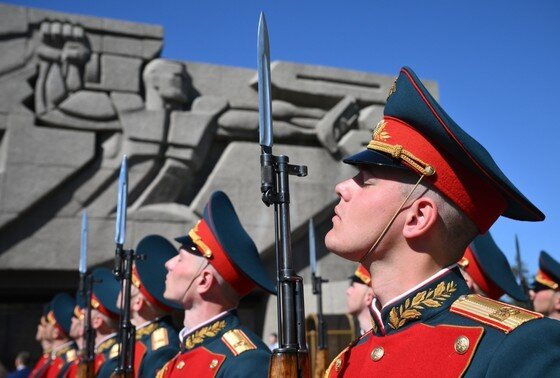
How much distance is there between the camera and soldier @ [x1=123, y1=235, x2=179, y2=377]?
494 centimetres

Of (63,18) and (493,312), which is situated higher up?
(63,18)

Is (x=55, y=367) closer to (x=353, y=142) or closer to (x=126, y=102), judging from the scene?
(x=126, y=102)

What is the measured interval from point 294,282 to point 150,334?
3.56m

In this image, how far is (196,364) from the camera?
3.30 metres

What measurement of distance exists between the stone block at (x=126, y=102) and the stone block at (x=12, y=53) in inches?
69.8

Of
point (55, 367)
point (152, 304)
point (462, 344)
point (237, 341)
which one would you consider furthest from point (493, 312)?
point (55, 367)

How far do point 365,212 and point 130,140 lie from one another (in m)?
11.1

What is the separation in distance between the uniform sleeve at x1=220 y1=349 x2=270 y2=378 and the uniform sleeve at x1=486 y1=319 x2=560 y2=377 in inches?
64.2

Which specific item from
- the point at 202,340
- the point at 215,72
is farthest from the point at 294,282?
the point at 215,72

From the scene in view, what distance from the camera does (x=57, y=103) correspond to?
39.9 feet

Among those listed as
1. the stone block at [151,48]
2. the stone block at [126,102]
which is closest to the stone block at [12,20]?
the stone block at [126,102]

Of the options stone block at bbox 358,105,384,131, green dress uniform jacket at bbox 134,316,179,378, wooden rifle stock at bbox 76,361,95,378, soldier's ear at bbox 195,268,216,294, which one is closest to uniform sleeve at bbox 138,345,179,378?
green dress uniform jacket at bbox 134,316,179,378

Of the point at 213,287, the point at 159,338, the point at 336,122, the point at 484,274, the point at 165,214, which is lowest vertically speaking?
the point at 159,338

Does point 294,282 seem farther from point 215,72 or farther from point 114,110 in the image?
point 215,72
